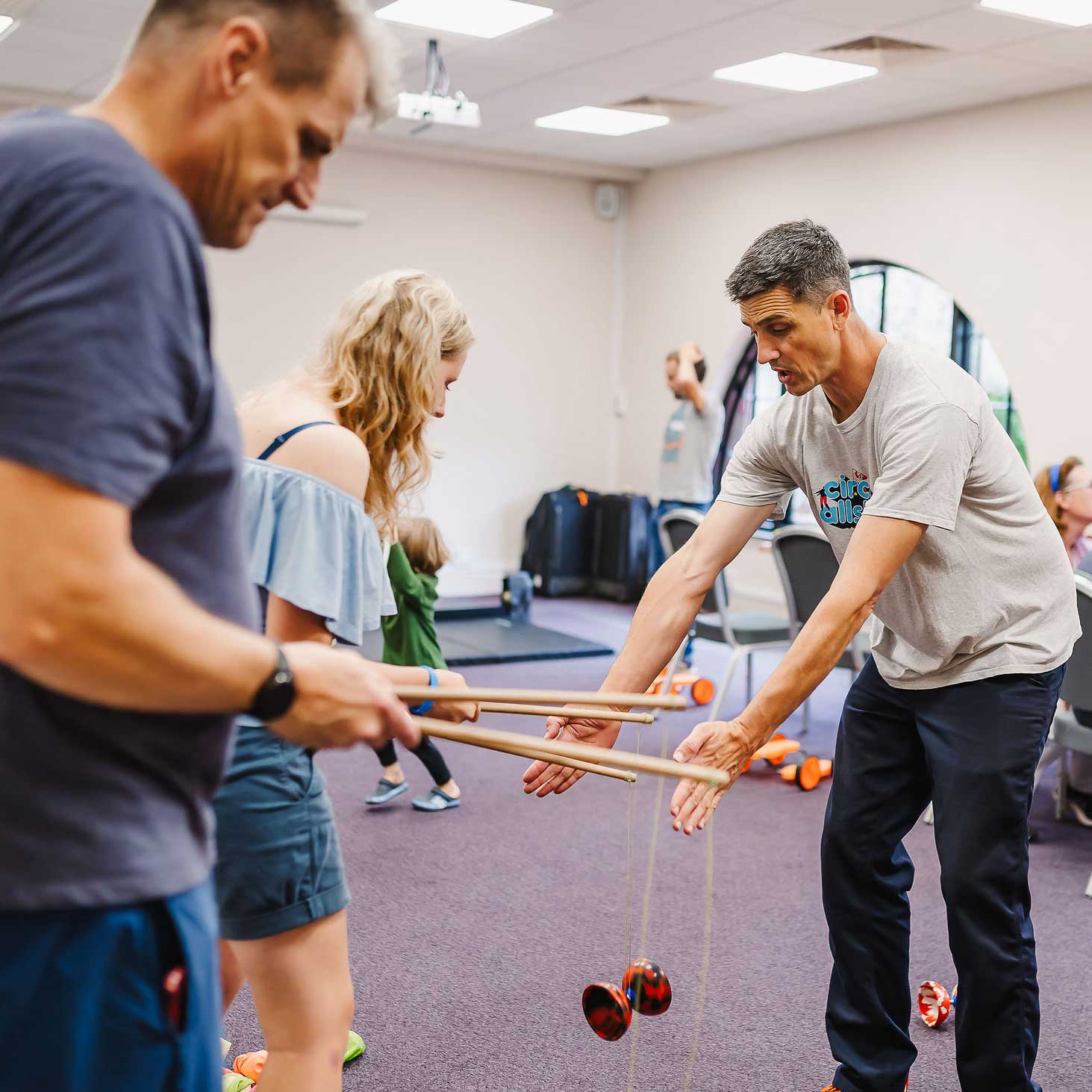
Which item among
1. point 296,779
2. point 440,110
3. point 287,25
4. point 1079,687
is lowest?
point 1079,687

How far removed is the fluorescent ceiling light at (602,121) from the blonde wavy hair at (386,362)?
5714 millimetres

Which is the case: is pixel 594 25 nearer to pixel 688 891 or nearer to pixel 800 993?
pixel 688 891

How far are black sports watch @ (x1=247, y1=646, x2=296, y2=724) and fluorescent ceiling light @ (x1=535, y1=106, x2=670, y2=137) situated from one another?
22.0ft

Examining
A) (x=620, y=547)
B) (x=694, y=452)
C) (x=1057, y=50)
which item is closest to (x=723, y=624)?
(x=694, y=452)

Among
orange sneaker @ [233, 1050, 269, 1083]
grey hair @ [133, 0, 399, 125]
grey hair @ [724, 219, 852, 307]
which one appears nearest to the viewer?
grey hair @ [133, 0, 399, 125]

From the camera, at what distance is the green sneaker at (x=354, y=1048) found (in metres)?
2.41

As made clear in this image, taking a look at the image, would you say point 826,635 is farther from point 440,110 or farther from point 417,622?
point 440,110

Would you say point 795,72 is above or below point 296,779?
above

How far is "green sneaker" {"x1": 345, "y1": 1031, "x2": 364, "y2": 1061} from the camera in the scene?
241 centimetres

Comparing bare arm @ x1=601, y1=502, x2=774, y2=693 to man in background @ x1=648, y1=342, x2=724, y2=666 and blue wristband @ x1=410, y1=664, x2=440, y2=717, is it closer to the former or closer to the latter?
blue wristband @ x1=410, y1=664, x2=440, y2=717

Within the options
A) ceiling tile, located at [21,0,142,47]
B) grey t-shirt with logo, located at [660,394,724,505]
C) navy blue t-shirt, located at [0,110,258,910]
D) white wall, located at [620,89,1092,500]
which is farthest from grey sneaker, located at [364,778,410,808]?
white wall, located at [620,89,1092,500]

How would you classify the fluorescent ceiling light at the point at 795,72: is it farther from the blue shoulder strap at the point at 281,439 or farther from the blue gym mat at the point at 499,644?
the blue shoulder strap at the point at 281,439

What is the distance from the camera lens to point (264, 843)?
1.51 meters

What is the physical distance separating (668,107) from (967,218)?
1.78 meters
